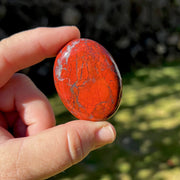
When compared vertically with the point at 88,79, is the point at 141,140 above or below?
below

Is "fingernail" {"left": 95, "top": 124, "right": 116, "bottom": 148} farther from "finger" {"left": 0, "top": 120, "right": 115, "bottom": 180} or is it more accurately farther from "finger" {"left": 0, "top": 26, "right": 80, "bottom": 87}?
"finger" {"left": 0, "top": 26, "right": 80, "bottom": 87}

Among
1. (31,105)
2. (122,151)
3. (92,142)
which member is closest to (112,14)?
(122,151)

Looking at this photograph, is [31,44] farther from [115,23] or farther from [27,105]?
[115,23]

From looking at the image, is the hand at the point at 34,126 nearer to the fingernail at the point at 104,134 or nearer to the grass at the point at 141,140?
the fingernail at the point at 104,134

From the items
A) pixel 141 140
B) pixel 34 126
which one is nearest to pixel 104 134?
pixel 34 126

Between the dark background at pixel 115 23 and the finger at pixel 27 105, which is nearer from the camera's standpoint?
the finger at pixel 27 105

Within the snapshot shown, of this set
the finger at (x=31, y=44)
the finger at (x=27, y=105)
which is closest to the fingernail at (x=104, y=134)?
the finger at (x=27, y=105)

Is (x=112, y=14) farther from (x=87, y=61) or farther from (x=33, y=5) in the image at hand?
(x=87, y=61)
